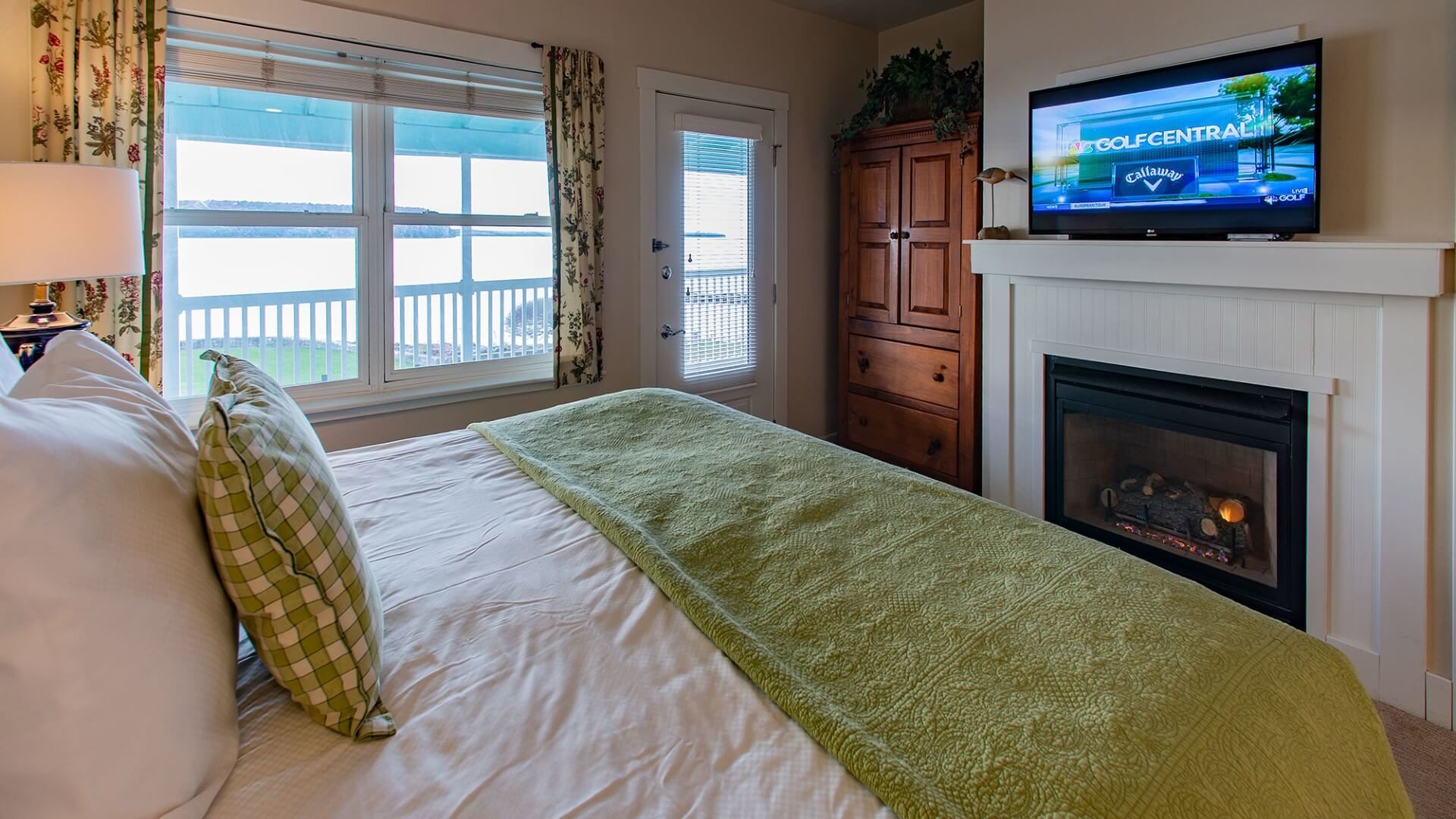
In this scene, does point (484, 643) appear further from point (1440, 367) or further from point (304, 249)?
point (1440, 367)

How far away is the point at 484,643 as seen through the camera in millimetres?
1148

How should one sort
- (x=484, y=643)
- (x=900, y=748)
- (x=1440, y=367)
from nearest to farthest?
1. (x=900, y=748)
2. (x=484, y=643)
3. (x=1440, y=367)

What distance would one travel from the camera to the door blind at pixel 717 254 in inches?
155

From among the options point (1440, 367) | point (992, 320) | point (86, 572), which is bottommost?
point (86, 572)

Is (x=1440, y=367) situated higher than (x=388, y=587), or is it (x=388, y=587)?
(x=1440, y=367)

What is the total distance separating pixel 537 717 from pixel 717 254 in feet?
10.9

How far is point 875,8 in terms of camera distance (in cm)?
422

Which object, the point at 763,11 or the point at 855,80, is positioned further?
the point at 855,80

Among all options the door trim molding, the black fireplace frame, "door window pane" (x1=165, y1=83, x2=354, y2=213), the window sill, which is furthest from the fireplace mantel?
"door window pane" (x1=165, y1=83, x2=354, y2=213)

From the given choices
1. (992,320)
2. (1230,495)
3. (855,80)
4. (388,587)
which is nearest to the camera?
(388,587)

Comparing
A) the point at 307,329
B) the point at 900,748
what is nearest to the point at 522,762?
the point at 900,748

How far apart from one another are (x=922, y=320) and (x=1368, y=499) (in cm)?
197

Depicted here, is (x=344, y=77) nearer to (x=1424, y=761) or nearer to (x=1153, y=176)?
(x=1153, y=176)

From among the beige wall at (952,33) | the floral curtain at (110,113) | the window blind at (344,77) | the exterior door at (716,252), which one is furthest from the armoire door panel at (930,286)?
the floral curtain at (110,113)
